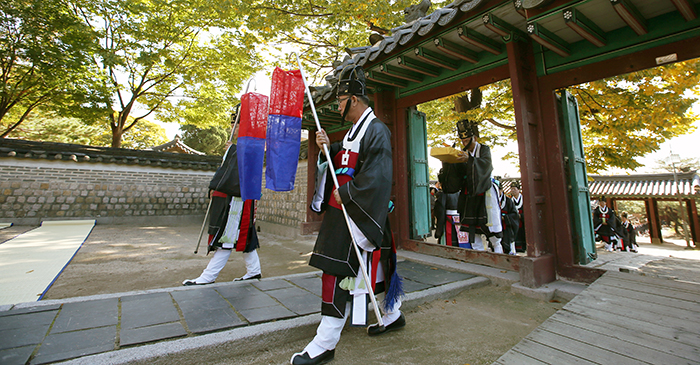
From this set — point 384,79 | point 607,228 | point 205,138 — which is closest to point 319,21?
point 384,79

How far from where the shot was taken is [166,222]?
12.1 metres

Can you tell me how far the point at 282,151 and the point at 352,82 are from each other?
0.94 meters

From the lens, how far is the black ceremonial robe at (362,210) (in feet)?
7.07

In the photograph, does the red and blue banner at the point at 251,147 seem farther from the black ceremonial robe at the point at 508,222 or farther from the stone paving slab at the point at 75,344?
the black ceremonial robe at the point at 508,222

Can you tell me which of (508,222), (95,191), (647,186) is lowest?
(508,222)

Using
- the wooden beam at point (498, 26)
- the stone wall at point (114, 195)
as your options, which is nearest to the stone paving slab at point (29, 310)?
the wooden beam at point (498, 26)

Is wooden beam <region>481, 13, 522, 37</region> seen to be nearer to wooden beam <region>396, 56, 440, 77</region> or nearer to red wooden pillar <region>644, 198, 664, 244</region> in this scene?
wooden beam <region>396, 56, 440, 77</region>

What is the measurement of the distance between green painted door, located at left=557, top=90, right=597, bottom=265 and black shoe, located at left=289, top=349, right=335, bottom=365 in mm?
3488

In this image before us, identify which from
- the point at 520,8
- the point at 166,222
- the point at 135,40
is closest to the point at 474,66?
the point at 520,8

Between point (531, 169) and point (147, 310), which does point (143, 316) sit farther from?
point (531, 169)

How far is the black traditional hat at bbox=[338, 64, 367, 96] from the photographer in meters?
2.50

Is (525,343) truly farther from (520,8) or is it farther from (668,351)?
(520,8)

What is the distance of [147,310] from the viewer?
2.60m

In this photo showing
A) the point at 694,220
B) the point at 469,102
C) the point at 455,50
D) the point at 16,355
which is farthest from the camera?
the point at 694,220
